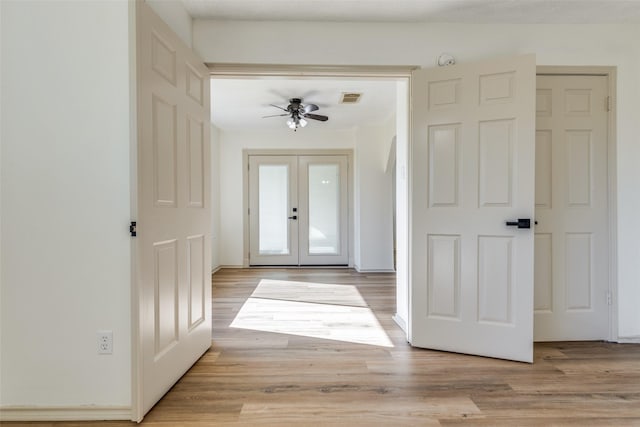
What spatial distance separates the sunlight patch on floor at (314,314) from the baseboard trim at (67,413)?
1.39 m

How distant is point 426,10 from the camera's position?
2.44m

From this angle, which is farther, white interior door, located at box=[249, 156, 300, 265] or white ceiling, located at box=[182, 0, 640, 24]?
white interior door, located at box=[249, 156, 300, 265]

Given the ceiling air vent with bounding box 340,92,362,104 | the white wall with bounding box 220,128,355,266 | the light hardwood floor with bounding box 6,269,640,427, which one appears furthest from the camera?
the white wall with bounding box 220,128,355,266

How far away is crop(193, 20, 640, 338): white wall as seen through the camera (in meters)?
2.56

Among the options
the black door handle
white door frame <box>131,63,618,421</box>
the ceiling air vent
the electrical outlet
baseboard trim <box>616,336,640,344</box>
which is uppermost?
the ceiling air vent

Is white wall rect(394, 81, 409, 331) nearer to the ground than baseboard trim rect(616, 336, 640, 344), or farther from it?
farther from it

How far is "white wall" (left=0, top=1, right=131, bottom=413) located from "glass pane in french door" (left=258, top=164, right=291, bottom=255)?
183 inches

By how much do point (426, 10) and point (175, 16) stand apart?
1.75 meters

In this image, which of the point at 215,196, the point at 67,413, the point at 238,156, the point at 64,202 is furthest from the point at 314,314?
the point at 238,156

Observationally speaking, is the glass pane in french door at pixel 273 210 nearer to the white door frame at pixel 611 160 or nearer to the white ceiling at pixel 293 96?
the white ceiling at pixel 293 96

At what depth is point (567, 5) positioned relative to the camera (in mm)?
2361

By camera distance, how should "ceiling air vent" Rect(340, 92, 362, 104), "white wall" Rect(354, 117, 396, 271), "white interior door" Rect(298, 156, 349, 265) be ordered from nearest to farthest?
"ceiling air vent" Rect(340, 92, 362, 104) → "white wall" Rect(354, 117, 396, 271) → "white interior door" Rect(298, 156, 349, 265)

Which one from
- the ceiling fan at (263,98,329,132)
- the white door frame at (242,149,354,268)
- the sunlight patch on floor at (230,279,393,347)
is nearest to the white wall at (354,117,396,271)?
the white door frame at (242,149,354,268)

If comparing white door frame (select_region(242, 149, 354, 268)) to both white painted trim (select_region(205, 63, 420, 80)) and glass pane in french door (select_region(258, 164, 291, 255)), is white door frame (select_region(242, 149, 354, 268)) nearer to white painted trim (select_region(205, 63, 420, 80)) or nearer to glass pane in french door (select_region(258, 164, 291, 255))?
glass pane in french door (select_region(258, 164, 291, 255))
